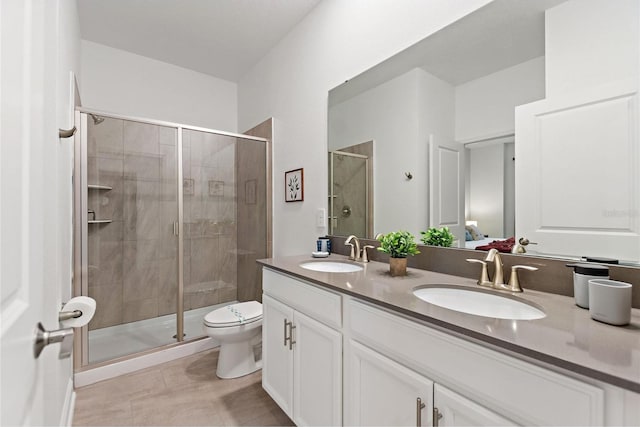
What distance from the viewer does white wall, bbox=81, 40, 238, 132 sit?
2.71 m

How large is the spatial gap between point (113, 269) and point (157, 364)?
848mm

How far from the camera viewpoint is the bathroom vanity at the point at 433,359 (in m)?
0.61

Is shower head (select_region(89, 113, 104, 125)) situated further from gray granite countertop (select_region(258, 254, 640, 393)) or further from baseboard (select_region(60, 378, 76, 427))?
gray granite countertop (select_region(258, 254, 640, 393))

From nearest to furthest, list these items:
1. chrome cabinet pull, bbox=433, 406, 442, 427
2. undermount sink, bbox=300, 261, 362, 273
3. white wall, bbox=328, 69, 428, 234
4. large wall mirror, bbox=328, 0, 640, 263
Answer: chrome cabinet pull, bbox=433, 406, 442, 427 → large wall mirror, bbox=328, 0, 640, 263 → white wall, bbox=328, 69, 428, 234 → undermount sink, bbox=300, 261, 362, 273

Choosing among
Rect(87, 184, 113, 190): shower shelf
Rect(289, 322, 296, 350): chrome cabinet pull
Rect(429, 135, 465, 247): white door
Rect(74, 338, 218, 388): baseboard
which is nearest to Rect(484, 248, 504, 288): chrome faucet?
Rect(429, 135, 465, 247): white door

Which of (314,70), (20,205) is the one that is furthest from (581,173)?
(314,70)

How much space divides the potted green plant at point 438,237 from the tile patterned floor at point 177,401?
123 cm

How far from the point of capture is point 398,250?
1412 millimetres

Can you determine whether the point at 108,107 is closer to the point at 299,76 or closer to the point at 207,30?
the point at 207,30

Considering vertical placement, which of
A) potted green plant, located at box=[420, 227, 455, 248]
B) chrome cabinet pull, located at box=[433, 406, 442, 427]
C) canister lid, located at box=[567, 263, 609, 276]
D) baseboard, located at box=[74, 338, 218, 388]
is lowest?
baseboard, located at box=[74, 338, 218, 388]

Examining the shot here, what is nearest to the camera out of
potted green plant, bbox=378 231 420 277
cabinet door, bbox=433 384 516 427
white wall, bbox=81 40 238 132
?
cabinet door, bbox=433 384 516 427

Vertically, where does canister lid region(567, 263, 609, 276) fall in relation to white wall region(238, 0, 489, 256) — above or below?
below

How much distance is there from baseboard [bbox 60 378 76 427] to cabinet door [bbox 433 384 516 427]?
5.91ft

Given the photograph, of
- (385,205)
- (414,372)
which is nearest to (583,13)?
(385,205)
